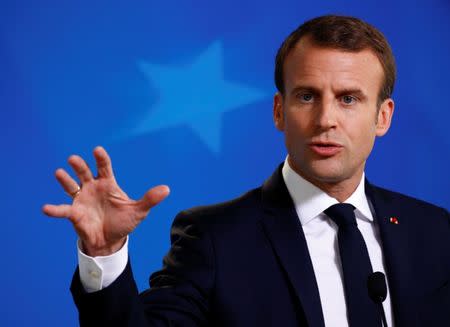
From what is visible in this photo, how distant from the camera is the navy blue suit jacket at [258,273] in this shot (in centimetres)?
196

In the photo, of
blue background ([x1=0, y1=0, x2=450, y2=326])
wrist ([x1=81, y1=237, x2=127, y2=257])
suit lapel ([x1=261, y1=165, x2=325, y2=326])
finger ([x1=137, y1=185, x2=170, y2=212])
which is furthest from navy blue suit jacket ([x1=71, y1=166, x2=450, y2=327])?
blue background ([x1=0, y1=0, x2=450, y2=326])

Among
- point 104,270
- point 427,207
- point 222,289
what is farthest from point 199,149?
point 104,270

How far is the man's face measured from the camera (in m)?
2.07

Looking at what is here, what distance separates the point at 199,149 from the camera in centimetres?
371

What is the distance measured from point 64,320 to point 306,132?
188cm

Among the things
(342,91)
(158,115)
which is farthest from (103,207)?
(158,115)

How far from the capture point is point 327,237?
212 cm

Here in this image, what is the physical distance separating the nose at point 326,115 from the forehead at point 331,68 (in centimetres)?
5

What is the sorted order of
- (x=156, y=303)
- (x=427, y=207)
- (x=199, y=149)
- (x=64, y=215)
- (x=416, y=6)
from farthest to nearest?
(x=416, y=6) → (x=199, y=149) → (x=427, y=207) → (x=156, y=303) → (x=64, y=215)

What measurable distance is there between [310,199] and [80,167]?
812 millimetres

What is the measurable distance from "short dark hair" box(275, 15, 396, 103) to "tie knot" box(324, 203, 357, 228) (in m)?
0.37

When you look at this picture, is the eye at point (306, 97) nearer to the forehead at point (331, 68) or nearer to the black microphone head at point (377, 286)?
the forehead at point (331, 68)

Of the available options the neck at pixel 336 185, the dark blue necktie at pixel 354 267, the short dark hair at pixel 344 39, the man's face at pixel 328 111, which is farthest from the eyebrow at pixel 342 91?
the dark blue necktie at pixel 354 267

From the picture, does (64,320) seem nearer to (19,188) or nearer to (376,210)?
(19,188)
